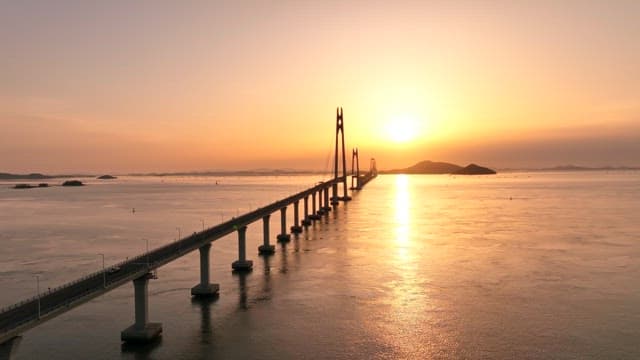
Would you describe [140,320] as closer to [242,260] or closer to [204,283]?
[204,283]

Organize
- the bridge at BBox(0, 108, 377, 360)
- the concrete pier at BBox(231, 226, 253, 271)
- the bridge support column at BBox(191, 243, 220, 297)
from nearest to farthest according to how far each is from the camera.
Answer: the bridge at BBox(0, 108, 377, 360)
the bridge support column at BBox(191, 243, 220, 297)
the concrete pier at BBox(231, 226, 253, 271)

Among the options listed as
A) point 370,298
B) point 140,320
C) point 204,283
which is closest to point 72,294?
point 140,320

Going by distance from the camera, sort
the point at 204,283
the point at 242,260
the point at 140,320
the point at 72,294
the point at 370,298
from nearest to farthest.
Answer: the point at 72,294, the point at 140,320, the point at 370,298, the point at 204,283, the point at 242,260

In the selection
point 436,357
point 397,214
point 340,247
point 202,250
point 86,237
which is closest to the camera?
point 436,357

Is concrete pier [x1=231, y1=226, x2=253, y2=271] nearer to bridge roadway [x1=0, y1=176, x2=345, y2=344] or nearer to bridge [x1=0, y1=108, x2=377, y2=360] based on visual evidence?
bridge [x1=0, y1=108, x2=377, y2=360]

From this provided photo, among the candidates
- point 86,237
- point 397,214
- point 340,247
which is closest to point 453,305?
point 340,247

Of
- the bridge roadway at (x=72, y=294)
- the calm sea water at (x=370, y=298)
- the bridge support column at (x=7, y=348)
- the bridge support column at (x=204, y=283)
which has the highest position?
the bridge roadway at (x=72, y=294)

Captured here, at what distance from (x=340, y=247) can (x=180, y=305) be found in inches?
1235

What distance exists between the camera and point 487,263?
51.1 metres

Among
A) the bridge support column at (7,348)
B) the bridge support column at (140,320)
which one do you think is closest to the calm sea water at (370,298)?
the bridge support column at (140,320)

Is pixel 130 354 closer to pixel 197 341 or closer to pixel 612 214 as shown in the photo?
pixel 197 341

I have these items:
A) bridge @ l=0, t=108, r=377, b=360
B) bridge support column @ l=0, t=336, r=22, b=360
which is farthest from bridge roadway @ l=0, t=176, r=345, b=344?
bridge support column @ l=0, t=336, r=22, b=360

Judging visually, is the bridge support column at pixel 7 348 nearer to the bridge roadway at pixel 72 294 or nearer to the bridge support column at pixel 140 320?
the bridge roadway at pixel 72 294

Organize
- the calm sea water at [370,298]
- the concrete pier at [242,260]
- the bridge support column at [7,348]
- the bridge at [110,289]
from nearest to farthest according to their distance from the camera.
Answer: the bridge support column at [7,348], the bridge at [110,289], the calm sea water at [370,298], the concrete pier at [242,260]
